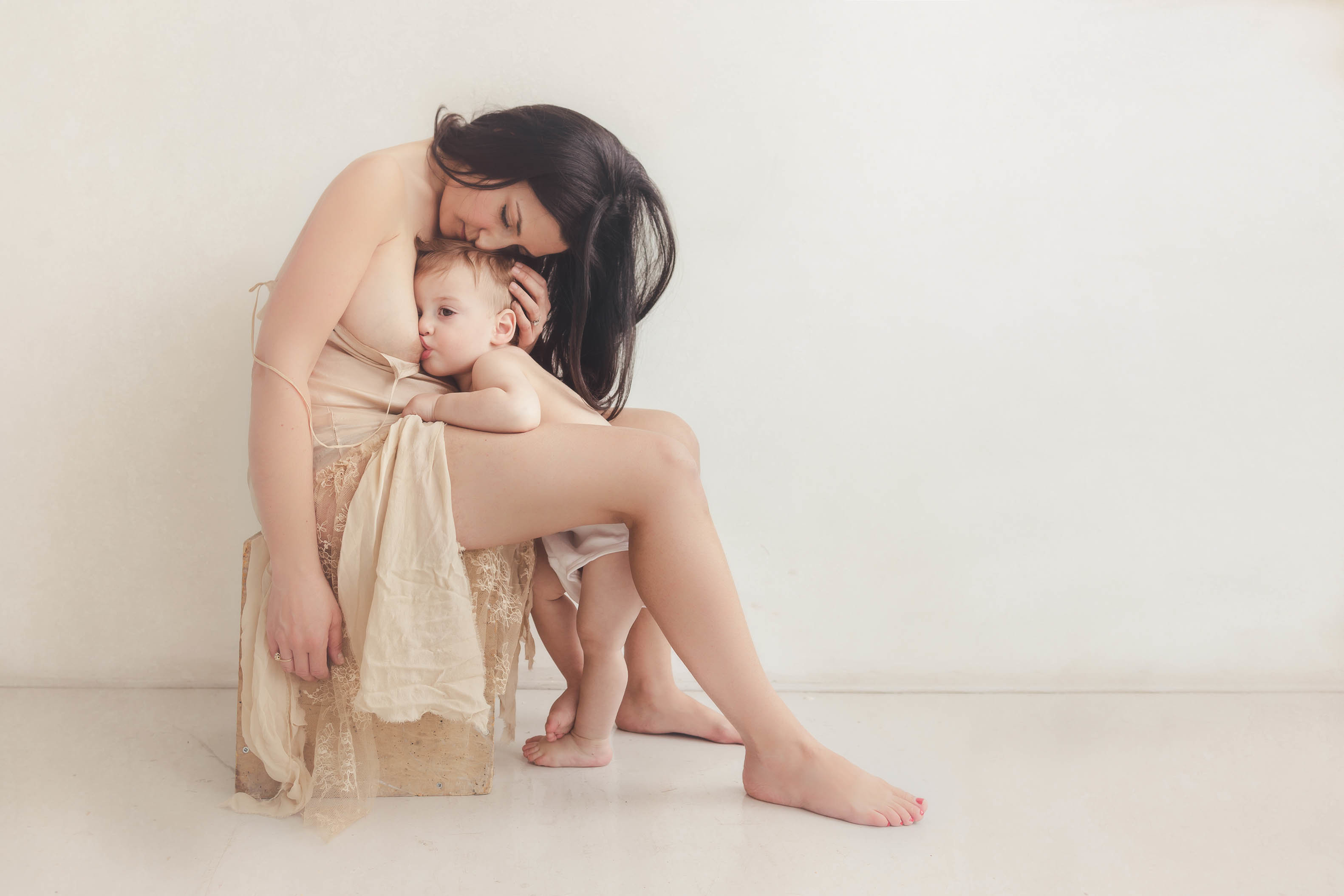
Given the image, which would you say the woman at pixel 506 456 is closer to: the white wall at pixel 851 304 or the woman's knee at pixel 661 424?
the woman's knee at pixel 661 424

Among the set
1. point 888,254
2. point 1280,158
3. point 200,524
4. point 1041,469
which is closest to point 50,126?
point 200,524

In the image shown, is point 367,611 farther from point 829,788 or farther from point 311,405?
point 829,788

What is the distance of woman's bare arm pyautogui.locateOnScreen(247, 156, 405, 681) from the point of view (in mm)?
1079

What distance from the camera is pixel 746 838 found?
111 cm

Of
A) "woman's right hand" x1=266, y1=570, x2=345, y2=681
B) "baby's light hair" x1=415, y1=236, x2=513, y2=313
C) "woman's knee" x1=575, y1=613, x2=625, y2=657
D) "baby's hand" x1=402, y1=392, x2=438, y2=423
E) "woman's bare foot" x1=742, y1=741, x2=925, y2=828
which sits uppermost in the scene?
"baby's light hair" x1=415, y1=236, x2=513, y2=313

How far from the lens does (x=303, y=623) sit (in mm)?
1088

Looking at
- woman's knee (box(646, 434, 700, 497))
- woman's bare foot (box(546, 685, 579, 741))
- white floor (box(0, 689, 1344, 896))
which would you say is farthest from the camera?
woman's bare foot (box(546, 685, 579, 741))

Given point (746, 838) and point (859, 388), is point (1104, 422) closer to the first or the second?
point (859, 388)

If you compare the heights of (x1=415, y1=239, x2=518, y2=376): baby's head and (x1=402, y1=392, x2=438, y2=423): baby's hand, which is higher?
(x1=415, y1=239, x2=518, y2=376): baby's head

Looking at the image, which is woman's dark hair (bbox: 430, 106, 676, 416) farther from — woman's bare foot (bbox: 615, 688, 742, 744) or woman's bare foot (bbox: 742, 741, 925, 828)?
woman's bare foot (bbox: 742, 741, 925, 828)

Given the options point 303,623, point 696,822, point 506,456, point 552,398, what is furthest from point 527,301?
point 696,822

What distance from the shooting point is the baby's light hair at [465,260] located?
1234mm

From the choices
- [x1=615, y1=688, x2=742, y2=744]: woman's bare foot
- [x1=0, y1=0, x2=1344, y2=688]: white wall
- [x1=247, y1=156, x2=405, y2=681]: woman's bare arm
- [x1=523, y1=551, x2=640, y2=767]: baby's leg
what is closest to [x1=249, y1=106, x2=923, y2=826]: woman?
[x1=247, y1=156, x2=405, y2=681]: woman's bare arm

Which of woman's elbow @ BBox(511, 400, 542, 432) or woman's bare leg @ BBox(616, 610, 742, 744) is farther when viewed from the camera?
woman's bare leg @ BBox(616, 610, 742, 744)
